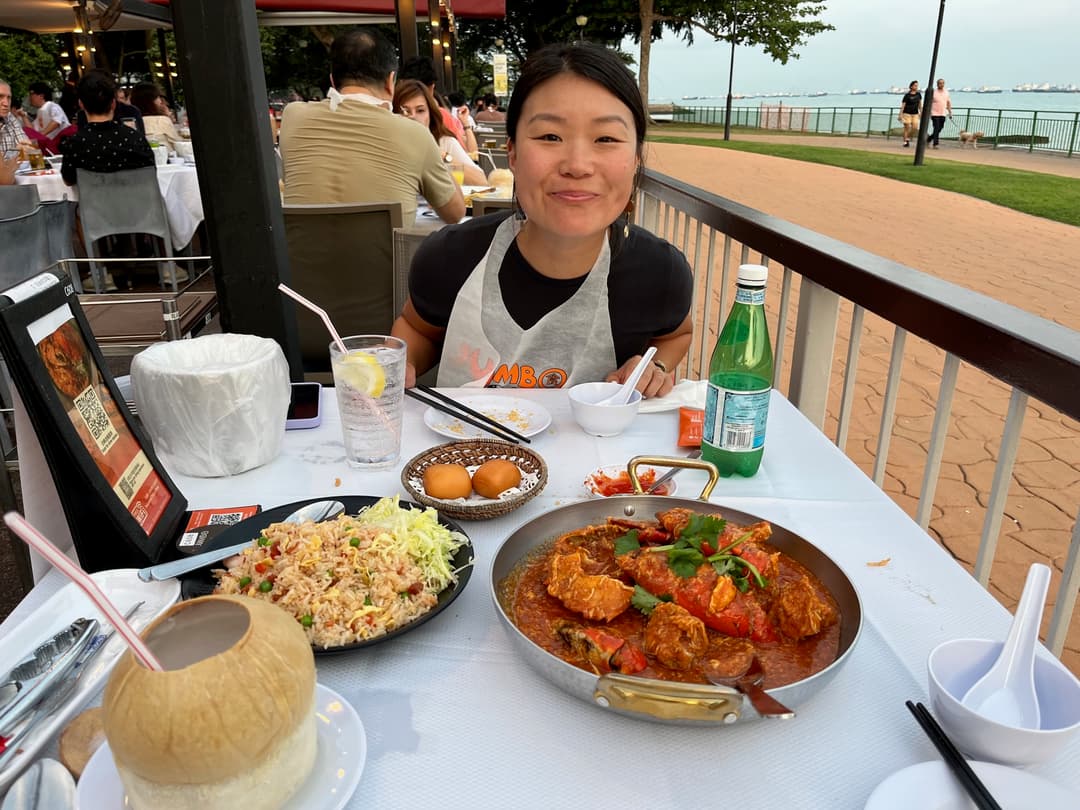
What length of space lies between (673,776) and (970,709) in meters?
0.30

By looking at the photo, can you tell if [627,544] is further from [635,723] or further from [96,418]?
[96,418]

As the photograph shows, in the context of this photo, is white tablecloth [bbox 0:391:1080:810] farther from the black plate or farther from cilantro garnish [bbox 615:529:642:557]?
cilantro garnish [bbox 615:529:642:557]

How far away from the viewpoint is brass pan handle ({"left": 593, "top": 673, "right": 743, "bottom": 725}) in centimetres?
70

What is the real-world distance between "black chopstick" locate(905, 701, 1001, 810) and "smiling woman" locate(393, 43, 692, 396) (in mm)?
1177

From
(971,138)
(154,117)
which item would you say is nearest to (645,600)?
(154,117)

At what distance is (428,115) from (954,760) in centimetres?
633

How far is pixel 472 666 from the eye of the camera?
89 cm

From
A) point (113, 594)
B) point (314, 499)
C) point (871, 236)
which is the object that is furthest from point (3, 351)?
point (871, 236)

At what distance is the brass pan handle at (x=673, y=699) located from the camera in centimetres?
70

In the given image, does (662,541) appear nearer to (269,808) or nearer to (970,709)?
(970,709)

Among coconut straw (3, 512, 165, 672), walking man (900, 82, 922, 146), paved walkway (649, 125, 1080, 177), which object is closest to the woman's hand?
coconut straw (3, 512, 165, 672)

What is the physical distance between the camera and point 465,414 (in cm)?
159

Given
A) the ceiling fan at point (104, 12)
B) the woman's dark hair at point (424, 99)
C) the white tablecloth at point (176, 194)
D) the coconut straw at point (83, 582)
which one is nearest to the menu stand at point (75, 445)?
the coconut straw at point (83, 582)

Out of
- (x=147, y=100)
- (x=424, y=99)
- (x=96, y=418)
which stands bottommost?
(x=96, y=418)
